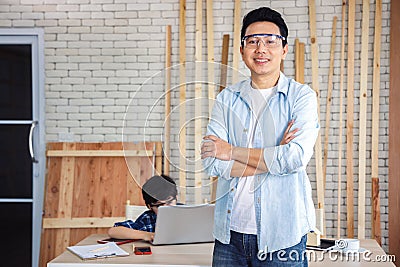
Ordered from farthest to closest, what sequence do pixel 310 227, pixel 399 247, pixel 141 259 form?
pixel 399 247 → pixel 141 259 → pixel 310 227

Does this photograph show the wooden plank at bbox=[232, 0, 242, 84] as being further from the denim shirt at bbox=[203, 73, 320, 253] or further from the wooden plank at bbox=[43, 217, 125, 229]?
the denim shirt at bbox=[203, 73, 320, 253]

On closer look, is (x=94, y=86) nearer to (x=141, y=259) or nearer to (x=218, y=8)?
(x=218, y=8)

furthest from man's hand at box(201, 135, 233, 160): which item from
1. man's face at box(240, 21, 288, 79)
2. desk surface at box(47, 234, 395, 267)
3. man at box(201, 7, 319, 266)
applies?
desk surface at box(47, 234, 395, 267)

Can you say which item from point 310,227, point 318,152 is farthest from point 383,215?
point 310,227

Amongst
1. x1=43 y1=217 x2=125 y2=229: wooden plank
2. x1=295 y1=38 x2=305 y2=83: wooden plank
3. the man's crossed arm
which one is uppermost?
x1=295 y1=38 x2=305 y2=83: wooden plank

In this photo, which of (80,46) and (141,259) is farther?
(80,46)

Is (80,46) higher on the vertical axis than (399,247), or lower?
higher

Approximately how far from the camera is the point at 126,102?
568cm

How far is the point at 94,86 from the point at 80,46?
38 cm

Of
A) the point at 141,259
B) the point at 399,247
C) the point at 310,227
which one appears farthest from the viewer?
the point at 399,247

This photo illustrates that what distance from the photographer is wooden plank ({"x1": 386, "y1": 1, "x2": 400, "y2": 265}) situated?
5348 mm

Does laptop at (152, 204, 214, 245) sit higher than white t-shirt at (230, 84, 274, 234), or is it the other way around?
white t-shirt at (230, 84, 274, 234)

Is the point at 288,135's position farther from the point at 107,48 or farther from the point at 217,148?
the point at 107,48

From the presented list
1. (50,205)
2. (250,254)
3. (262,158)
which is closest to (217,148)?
(262,158)
